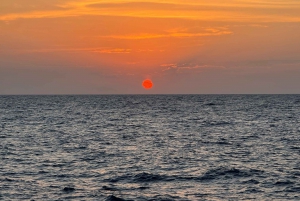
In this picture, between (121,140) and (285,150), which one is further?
(121,140)

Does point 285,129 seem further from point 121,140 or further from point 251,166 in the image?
point 251,166

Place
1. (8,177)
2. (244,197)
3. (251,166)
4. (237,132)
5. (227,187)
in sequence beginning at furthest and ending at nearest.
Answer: (237,132), (251,166), (8,177), (227,187), (244,197)

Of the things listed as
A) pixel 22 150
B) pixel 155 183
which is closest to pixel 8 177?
pixel 155 183

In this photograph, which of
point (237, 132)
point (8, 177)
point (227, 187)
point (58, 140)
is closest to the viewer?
point (227, 187)

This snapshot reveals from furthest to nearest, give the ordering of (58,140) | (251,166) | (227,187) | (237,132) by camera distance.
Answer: (237,132) → (58,140) → (251,166) → (227,187)

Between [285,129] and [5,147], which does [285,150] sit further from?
[5,147]

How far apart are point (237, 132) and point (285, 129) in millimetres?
9603

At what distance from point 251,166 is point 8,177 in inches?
832

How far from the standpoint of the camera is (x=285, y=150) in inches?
2073

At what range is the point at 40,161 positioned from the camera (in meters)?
45.8

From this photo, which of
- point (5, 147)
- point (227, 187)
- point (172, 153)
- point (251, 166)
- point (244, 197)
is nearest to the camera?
point (244, 197)

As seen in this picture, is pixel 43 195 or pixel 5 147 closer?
pixel 43 195

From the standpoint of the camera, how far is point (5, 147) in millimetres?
55625

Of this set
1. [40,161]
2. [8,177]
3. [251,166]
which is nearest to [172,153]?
[251,166]
